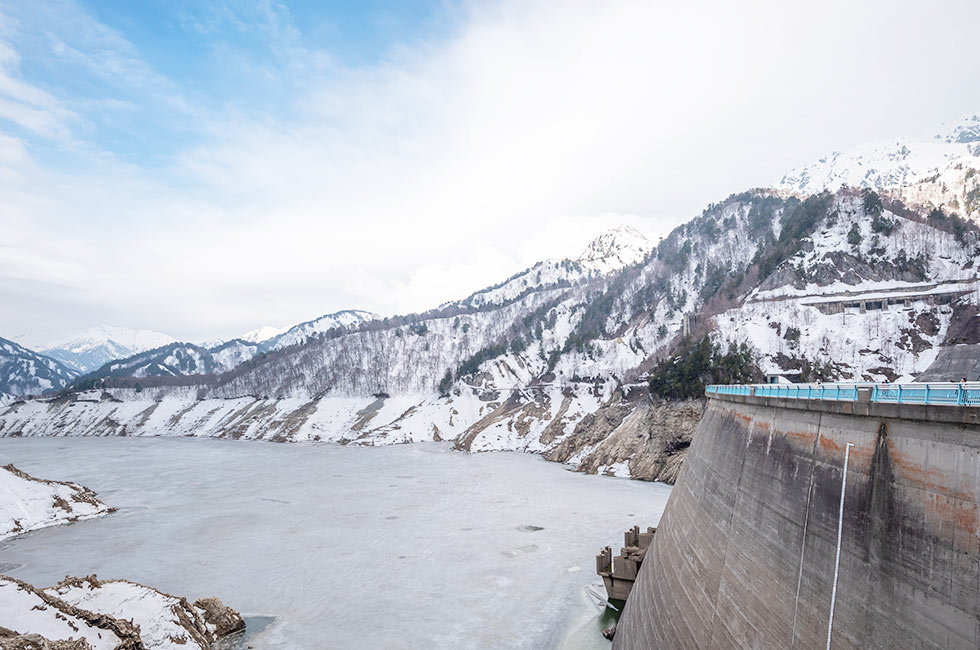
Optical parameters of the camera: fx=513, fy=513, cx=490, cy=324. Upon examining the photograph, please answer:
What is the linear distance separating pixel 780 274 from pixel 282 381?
144738 millimetres

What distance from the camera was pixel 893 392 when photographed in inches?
401

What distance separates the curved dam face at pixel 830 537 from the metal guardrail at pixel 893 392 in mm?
287

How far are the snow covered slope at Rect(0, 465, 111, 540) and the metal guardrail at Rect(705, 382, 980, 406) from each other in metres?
57.1

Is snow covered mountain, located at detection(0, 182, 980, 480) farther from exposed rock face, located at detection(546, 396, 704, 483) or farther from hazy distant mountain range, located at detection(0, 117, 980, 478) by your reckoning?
hazy distant mountain range, located at detection(0, 117, 980, 478)

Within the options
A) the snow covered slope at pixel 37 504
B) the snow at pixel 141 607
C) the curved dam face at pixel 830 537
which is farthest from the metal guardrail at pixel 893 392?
the snow covered slope at pixel 37 504

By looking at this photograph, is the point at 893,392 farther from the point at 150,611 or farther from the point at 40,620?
the point at 150,611

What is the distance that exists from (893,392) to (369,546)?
3537 centimetres

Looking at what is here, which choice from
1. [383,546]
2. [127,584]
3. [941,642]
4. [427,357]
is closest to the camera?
[941,642]

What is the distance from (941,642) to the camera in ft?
25.5

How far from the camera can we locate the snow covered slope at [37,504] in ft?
145

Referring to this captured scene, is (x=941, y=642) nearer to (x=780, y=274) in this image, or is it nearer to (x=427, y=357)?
(x=780, y=274)

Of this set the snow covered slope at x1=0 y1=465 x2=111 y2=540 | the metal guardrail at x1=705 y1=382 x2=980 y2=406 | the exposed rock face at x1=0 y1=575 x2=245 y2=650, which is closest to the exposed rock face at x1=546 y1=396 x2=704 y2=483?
the metal guardrail at x1=705 y1=382 x2=980 y2=406

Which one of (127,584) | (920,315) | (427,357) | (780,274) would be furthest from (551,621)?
(427,357)

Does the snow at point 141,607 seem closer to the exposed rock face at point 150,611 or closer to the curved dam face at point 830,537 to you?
the exposed rock face at point 150,611
